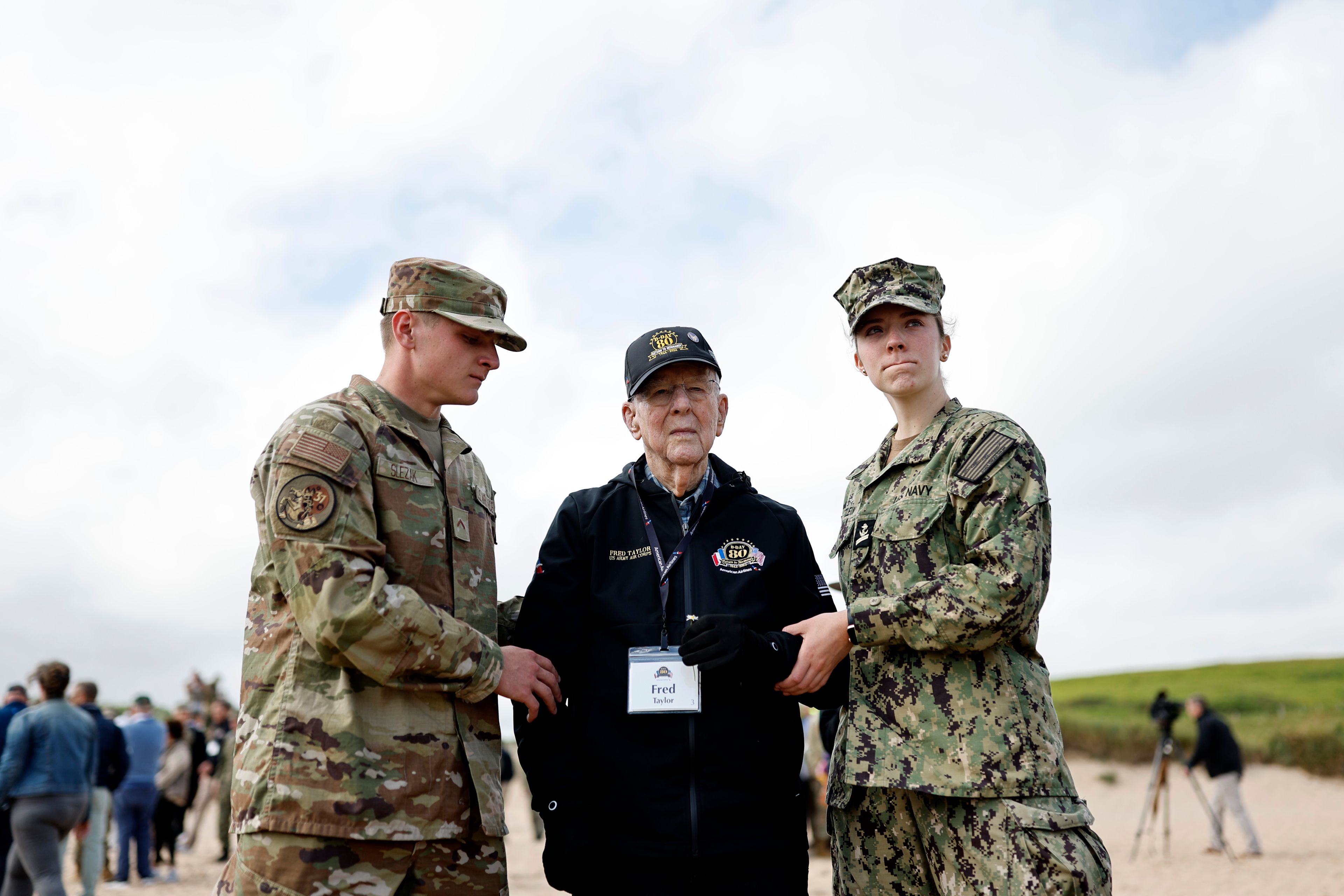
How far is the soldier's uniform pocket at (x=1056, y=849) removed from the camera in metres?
3.06

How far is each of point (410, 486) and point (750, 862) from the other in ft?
5.37

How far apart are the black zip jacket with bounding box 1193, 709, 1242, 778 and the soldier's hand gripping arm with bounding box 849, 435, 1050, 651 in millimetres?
14101

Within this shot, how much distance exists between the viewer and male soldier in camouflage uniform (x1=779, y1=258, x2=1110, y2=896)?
3156 mm

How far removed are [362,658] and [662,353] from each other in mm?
1550

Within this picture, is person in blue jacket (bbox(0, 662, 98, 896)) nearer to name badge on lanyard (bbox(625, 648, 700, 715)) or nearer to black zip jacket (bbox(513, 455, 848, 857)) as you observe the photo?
black zip jacket (bbox(513, 455, 848, 857))

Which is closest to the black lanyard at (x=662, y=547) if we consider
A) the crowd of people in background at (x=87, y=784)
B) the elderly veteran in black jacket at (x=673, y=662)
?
the elderly veteran in black jacket at (x=673, y=662)

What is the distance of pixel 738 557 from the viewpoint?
3.72 metres

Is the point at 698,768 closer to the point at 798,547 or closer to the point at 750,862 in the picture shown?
the point at 750,862

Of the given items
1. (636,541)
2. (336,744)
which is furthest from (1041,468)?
(336,744)

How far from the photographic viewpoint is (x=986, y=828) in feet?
10.4

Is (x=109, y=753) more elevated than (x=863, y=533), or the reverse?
(x=863, y=533)

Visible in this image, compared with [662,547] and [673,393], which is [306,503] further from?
[673,393]

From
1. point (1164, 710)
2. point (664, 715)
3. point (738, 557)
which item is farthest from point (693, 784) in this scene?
point (1164, 710)

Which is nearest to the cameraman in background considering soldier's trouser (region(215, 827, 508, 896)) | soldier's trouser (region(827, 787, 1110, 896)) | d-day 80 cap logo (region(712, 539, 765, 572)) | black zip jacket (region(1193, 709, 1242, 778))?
black zip jacket (region(1193, 709, 1242, 778))
